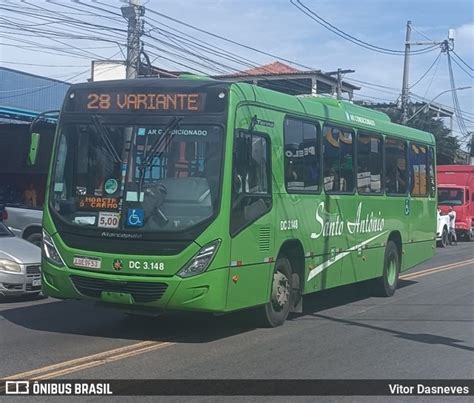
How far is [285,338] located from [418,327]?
2.32m

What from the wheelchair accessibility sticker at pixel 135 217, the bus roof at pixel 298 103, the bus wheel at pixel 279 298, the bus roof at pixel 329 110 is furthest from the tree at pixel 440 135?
the wheelchair accessibility sticker at pixel 135 217

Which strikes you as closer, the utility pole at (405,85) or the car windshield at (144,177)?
the car windshield at (144,177)

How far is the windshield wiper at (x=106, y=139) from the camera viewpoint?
898 centimetres

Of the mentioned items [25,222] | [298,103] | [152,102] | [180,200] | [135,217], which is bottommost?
[25,222]

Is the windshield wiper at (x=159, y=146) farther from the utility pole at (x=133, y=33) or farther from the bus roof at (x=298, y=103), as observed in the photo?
the utility pole at (x=133, y=33)

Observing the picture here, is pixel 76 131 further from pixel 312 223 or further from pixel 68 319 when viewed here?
pixel 312 223

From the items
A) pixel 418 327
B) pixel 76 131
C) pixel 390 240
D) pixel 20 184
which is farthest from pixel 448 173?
pixel 76 131

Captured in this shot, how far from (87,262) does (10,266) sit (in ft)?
11.0

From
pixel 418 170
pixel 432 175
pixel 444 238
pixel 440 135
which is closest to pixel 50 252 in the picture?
pixel 418 170

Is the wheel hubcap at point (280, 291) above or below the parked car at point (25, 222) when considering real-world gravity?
below

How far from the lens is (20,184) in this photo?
23953 mm

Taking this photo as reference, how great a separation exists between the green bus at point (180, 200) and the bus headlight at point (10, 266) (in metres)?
2.63

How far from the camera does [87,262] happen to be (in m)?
8.83

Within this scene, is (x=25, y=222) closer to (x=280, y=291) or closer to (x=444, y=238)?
(x=280, y=291)
